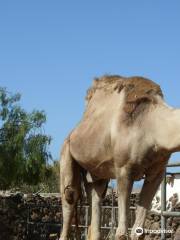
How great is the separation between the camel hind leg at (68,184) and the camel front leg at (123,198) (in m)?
1.02

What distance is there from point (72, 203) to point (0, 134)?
18558 mm

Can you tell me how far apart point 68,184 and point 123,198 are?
1094 millimetres

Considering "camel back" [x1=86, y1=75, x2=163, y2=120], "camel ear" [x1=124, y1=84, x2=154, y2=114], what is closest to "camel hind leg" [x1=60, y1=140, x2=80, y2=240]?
"camel back" [x1=86, y1=75, x2=163, y2=120]

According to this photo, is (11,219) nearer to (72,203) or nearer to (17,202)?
(17,202)

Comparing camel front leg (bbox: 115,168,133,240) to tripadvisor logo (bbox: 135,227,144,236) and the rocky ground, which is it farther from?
the rocky ground

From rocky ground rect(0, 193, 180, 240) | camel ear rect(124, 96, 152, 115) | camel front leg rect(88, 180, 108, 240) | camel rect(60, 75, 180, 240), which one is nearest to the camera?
camel rect(60, 75, 180, 240)

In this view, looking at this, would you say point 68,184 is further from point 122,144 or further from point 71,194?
point 122,144

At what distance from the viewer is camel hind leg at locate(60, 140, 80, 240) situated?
5715mm

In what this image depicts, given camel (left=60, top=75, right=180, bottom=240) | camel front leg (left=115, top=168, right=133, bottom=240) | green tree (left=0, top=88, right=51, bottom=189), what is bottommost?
camel front leg (left=115, top=168, right=133, bottom=240)

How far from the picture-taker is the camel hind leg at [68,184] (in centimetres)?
571

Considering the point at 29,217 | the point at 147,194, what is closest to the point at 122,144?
the point at 147,194

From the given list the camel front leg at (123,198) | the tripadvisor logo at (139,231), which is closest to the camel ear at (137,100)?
the camel front leg at (123,198)

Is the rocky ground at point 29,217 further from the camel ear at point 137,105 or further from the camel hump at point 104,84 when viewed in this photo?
the camel ear at point 137,105

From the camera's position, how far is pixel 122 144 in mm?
4723
